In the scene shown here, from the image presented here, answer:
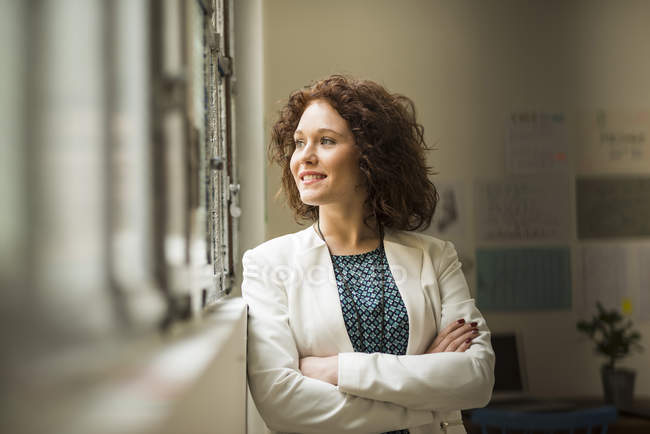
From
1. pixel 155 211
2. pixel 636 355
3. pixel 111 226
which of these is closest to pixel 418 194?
pixel 155 211

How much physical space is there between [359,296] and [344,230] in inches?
8.9

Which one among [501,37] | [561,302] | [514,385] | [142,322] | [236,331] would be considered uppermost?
[501,37]

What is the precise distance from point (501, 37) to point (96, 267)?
289 cm

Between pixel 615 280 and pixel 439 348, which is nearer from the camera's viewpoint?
pixel 439 348

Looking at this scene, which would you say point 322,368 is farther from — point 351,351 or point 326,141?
point 326,141

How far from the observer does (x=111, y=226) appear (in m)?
0.53

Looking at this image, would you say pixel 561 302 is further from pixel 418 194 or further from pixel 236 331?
pixel 236 331

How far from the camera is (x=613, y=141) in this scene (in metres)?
3.04

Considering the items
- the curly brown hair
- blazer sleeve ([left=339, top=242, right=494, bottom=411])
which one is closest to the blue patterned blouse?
blazer sleeve ([left=339, top=242, right=494, bottom=411])

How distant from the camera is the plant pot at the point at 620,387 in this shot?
8.75ft

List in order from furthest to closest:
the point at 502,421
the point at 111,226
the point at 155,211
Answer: the point at 502,421 < the point at 155,211 < the point at 111,226

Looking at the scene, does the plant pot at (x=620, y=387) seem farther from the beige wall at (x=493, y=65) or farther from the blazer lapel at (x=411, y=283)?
the blazer lapel at (x=411, y=283)

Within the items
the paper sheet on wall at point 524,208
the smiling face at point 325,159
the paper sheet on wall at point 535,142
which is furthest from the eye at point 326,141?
the paper sheet on wall at point 535,142

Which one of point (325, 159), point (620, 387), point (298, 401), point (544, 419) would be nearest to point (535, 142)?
point (620, 387)
